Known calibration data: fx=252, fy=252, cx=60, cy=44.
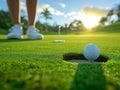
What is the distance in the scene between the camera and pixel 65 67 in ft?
11.5

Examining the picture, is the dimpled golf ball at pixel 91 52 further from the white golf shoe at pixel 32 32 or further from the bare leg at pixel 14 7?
the white golf shoe at pixel 32 32

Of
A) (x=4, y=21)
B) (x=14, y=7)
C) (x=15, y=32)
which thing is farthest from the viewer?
(x=4, y=21)

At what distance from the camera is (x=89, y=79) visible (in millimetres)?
2789

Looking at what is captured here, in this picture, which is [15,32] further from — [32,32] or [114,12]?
[114,12]

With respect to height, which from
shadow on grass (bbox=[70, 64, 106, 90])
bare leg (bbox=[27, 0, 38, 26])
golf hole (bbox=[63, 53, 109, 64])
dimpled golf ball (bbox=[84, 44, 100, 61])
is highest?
bare leg (bbox=[27, 0, 38, 26])

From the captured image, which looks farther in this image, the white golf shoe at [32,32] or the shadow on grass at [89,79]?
the white golf shoe at [32,32]

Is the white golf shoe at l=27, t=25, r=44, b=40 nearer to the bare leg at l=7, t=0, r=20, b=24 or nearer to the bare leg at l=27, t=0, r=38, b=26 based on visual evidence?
the bare leg at l=27, t=0, r=38, b=26

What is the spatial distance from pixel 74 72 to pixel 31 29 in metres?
6.22

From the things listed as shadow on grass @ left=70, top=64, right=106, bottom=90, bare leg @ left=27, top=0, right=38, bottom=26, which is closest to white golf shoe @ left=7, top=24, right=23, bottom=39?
bare leg @ left=27, top=0, right=38, bottom=26

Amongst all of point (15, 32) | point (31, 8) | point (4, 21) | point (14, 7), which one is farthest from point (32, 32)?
point (4, 21)

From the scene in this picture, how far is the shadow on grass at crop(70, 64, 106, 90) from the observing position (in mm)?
2488

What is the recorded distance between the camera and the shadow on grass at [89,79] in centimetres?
249

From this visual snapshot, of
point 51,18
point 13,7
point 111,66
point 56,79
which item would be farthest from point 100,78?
point 51,18

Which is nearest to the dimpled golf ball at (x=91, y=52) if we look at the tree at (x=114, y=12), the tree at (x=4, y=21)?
the tree at (x=4, y=21)
